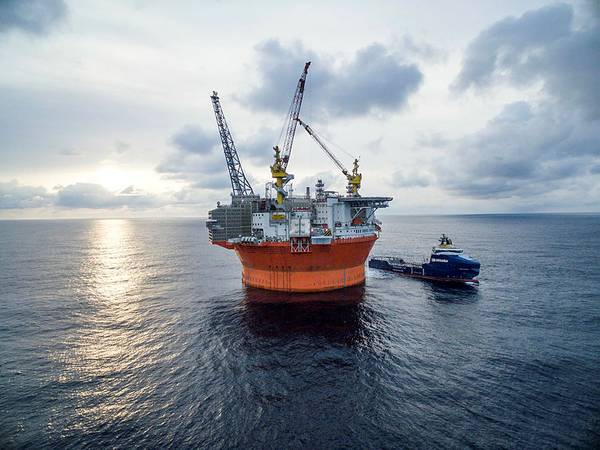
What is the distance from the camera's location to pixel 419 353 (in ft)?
97.9

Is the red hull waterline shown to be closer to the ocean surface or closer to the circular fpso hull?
the circular fpso hull

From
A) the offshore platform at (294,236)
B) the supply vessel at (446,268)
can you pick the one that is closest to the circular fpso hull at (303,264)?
the offshore platform at (294,236)

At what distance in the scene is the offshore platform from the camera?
47.3m

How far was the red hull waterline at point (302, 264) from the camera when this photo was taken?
47406mm

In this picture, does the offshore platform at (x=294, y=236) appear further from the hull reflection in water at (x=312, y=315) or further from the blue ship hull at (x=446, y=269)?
the blue ship hull at (x=446, y=269)

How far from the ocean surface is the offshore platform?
372 cm

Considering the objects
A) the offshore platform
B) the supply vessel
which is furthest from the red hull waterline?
the supply vessel

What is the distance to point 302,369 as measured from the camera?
27.0m

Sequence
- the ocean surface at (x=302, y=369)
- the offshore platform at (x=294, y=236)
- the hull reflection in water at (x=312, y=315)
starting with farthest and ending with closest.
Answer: the offshore platform at (x=294, y=236), the hull reflection in water at (x=312, y=315), the ocean surface at (x=302, y=369)

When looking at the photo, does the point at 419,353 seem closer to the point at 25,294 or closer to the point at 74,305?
the point at 74,305

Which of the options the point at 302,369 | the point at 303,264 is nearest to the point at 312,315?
the point at 303,264

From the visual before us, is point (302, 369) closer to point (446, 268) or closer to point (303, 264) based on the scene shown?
point (303, 264)

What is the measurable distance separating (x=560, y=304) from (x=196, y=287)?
61176mm

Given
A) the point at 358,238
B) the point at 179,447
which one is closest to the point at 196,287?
the point at 358,238
